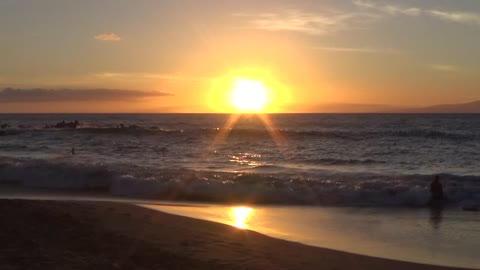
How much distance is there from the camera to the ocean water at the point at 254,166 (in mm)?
18891

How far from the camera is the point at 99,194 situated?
19.5 m

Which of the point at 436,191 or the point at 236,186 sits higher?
the point at 436,191

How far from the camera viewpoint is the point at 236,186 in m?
19.6

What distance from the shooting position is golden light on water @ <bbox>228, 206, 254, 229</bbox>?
1332cm

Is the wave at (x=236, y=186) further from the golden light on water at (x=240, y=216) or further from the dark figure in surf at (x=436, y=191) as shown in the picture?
the golden light on water at (x=240, y=216)

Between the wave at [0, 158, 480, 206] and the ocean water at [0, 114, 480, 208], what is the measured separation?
0.03m

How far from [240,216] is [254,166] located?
46.7ft

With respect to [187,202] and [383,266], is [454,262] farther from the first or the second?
[187,202]

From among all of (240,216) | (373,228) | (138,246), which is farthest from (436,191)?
(138,246)

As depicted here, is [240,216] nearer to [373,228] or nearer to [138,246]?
[373,228]

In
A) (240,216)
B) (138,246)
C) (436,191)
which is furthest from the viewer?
(436,191)

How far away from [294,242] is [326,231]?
1.74 metres

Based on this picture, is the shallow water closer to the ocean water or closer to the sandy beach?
the sandy beach

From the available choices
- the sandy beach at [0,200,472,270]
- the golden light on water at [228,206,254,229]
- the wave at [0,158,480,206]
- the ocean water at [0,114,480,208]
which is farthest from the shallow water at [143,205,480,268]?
the ocean water at [0,114,480,208]
